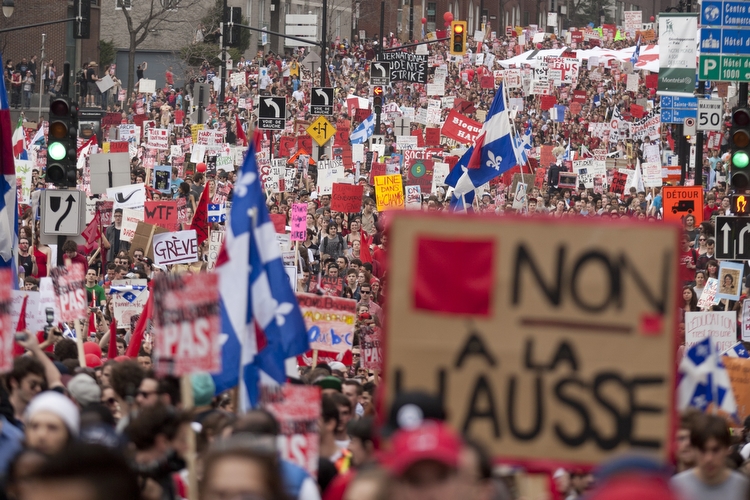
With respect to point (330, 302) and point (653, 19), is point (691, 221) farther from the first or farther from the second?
point (653, 19)

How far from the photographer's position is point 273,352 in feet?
23.4

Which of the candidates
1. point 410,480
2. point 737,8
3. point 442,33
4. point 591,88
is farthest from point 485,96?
point 410,480

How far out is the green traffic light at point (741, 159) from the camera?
43.2 feet

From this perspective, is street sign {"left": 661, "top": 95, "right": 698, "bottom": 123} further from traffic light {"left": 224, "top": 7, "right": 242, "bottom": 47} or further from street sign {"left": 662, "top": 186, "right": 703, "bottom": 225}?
traffic light {"left": 224, "top": 7, "right": 242, "bottom": 47}

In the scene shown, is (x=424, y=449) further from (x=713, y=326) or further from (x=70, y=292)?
(x=713, y=326)

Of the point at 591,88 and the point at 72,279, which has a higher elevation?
the point at 591,88

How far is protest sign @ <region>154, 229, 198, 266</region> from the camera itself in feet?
48.7

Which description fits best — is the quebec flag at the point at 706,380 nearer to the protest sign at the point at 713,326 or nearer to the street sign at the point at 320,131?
the protest sign at the point at 713,326

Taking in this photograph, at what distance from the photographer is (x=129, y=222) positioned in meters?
18.0

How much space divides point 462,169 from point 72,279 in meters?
10.4

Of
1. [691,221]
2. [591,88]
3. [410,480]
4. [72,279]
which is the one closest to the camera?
[410,480]

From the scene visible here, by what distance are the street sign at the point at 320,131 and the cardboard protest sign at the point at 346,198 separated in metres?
7.68

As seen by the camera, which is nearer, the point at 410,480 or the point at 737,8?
the point at 410,480

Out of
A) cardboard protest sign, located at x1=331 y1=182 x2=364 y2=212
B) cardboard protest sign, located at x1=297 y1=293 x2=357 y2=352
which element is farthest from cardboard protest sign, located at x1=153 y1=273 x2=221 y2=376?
cardboard protest sign, located at x1=331 y1=182 x2=364 y2=212
